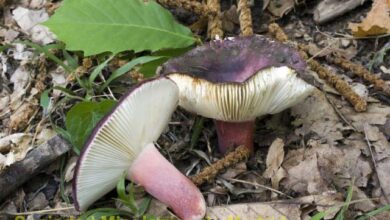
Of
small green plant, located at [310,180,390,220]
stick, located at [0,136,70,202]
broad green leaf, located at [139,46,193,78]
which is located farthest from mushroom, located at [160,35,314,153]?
stick, located at [0,136,70,202]

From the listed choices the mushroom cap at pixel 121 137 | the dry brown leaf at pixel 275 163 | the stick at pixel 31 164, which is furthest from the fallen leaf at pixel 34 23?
the dry brown leaf at pixel 275 163

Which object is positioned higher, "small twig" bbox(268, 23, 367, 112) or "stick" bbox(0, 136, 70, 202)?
"small twig" bbox(268, 23, 367, 112)

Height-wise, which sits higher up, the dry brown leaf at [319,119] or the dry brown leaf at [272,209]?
the dry brown leaf at [319,119]

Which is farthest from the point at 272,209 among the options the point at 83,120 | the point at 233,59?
the point at 83,120

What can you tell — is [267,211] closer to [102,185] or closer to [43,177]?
[102,185]

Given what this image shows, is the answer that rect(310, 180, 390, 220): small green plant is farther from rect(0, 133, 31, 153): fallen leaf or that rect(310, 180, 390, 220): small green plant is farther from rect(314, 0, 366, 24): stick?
rect(0, 133, 31, 153): fallen leaf

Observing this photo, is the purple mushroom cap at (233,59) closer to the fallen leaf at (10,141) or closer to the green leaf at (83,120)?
the green leaf at (83,120)

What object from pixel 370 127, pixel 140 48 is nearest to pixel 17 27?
pixel 140 48
